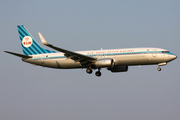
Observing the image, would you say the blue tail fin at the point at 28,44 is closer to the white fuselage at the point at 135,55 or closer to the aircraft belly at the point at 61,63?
the aircraft belly at the point at 61,63

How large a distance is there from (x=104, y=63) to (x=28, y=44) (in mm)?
16280

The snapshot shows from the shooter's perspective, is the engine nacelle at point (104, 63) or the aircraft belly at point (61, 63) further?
the aircraft belly at point (61, 63)

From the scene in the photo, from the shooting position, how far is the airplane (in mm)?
53000

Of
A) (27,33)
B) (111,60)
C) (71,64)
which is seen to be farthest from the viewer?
(27,33)

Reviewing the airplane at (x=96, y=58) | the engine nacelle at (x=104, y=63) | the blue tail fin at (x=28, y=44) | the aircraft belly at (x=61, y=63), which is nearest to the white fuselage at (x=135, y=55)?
the airplane at (x=96, y=58)

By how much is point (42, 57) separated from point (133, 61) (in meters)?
16.4

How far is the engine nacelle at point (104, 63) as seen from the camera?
52562 millimetres

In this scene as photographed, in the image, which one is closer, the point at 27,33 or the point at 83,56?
the point at 83,56

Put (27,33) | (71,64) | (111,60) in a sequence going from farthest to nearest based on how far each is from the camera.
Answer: (27,33) < (71,64) < (111,60)

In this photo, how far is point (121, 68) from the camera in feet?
194

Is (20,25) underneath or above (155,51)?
above

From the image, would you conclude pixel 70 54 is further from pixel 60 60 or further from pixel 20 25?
pixel 20 25

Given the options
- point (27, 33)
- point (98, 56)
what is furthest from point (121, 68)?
point (27, 33)

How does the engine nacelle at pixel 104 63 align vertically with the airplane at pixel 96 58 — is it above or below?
below
